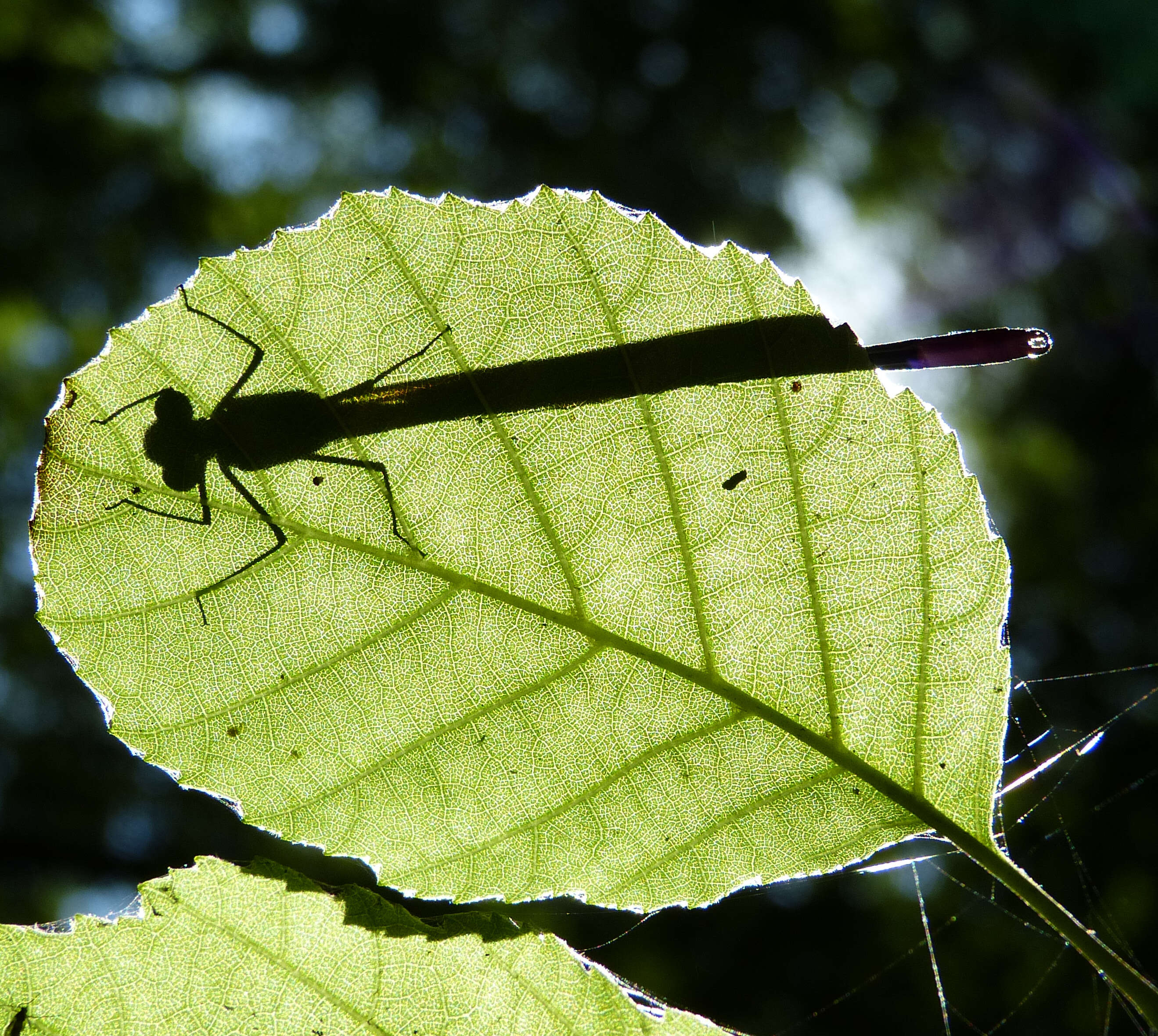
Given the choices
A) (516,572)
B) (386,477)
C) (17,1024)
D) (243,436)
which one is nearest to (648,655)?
(516,572)

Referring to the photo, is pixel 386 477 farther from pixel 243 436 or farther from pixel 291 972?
pixel 291 972

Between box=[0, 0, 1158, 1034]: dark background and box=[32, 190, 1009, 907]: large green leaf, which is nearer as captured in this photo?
box=[32, 190, 1009, 907]: large green leaf

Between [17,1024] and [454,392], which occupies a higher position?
[454,392]

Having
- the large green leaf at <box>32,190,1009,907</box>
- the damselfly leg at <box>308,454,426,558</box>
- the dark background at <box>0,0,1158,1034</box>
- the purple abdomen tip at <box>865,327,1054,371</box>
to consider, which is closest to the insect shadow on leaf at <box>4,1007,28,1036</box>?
the large green leaf at <box>32,190,1009,907</box>

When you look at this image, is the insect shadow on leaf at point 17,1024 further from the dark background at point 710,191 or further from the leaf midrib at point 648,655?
Answer: the dark background at point 710,191

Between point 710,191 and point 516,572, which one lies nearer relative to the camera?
point 516,572

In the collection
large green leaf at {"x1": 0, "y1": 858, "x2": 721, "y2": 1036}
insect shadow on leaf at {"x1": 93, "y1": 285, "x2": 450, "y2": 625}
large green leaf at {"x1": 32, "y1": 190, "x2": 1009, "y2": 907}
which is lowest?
large green leaf at {"x1": 0, "y1": 858, "x2": 721, "y2": 1036}

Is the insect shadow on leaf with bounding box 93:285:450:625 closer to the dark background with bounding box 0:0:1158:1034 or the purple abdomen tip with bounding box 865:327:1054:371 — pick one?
the purple abdomen tip with bounding box 865:327:1054:371

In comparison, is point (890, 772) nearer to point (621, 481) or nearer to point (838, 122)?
point (621, 481)
